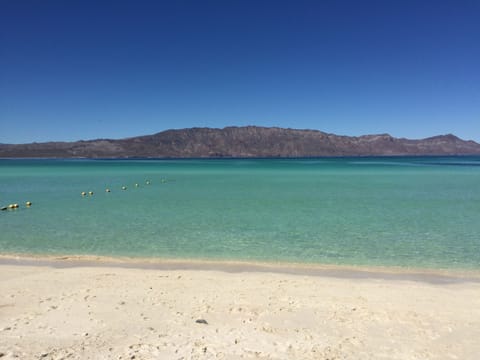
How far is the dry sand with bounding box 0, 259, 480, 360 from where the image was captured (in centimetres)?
464

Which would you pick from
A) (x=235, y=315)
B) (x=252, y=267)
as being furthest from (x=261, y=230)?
(x=235, y=315)

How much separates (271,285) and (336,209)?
38.6 feet

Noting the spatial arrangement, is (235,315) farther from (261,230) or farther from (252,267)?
(261,230)

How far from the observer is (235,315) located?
18.9ft

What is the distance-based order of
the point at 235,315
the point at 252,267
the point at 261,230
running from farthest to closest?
the point at 261,230, the point at 252,267, the point at 235,315

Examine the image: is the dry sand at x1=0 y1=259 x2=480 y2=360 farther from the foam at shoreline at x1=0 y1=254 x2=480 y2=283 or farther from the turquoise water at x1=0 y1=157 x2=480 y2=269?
the turquoise water at x1=0 y1=157 x2=480 y2=269

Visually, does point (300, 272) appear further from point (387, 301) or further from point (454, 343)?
point (454, 343)

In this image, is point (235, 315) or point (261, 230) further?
point (261, 230)

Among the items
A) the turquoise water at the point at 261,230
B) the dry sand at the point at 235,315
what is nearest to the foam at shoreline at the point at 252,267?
the dry sand at the point at 235,315

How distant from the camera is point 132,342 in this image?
15.8ft

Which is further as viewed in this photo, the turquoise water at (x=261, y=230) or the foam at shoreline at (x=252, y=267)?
the turquoise water at (x=261, y=230)

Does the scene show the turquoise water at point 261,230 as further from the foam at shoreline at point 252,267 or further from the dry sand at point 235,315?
the dry sand at point 235,315

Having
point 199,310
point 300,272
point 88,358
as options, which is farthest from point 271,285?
point 88,358

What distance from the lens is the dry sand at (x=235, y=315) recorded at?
4637 millimetres
